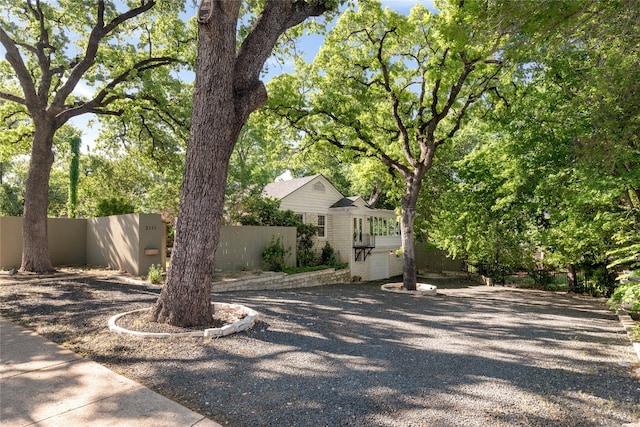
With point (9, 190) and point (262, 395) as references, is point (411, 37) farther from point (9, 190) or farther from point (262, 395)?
point (9, 190)

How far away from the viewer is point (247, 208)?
51.7 feet

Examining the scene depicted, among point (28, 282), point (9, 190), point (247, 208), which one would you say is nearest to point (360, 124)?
point (247, 208)

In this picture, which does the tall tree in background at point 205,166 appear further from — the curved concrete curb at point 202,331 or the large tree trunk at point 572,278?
the large tree trunk at point 572,278

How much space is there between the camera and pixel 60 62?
444 inches

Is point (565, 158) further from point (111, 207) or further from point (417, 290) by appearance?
point (111, 207)

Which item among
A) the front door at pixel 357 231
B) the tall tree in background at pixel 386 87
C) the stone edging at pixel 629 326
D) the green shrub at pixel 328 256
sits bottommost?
the stone edging at pixel 629 326

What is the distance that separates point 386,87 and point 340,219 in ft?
27.8

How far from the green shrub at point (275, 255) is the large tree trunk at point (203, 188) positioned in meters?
8.92

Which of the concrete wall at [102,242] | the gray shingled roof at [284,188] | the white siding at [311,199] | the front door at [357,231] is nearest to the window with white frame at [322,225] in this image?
the white siding at [311,199]

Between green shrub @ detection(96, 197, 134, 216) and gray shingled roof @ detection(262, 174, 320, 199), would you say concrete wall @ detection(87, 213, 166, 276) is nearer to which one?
green shrub @ detection(96, 197, 134, 216)

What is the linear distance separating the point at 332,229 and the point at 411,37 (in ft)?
34.5

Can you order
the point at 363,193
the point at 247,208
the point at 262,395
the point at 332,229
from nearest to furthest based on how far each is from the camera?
the point at 262,395 → the point at 247,208 → the point at 332,229 → the point at 363,193

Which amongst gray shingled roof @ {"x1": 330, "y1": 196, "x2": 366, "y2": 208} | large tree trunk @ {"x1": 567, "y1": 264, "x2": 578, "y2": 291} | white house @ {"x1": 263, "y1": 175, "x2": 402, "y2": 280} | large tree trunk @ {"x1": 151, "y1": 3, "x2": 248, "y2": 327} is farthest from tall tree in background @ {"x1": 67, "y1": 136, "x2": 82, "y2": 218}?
large tree trunk @ {"x1": 567, "y1": 264, "x2": 578, "y2": 291}

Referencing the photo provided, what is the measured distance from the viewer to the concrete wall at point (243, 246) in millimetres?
13328
